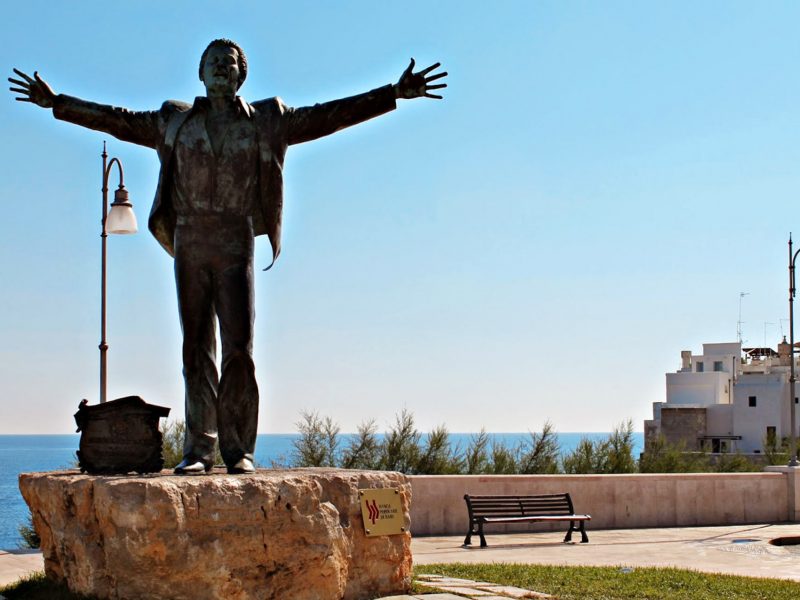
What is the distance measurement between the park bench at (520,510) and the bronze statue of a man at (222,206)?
24.2ft

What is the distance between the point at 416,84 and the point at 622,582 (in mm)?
5214

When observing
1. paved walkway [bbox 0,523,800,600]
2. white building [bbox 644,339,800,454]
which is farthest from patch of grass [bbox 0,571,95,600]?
white building [bbox 644,339,800,454]

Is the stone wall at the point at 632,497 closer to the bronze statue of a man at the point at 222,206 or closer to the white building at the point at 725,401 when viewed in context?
the bronze statue of a man at the point at 222,206

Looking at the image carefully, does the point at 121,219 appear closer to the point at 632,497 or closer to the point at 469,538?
the point at 469,538

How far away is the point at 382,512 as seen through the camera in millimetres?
8734

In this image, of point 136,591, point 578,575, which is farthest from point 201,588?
point 578,575

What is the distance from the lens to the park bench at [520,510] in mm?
15594

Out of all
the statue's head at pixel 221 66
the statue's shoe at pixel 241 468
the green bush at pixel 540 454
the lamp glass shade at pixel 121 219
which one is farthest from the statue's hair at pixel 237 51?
the green bush at pixel 540 454

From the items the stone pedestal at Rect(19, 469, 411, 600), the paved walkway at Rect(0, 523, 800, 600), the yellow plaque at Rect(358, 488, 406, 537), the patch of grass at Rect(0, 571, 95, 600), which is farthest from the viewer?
the paved walkway at Rect(0, 523, 800, 600)

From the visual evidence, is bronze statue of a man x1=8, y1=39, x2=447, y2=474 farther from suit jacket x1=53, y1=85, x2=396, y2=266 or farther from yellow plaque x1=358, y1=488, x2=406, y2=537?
yellow plaque x1=358, y1=488, x2=406, y2=537

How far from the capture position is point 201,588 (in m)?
7.59

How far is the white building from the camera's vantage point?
6259 cm

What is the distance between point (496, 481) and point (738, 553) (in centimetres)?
388

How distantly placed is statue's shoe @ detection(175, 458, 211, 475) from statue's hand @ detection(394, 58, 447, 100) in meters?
3.10
